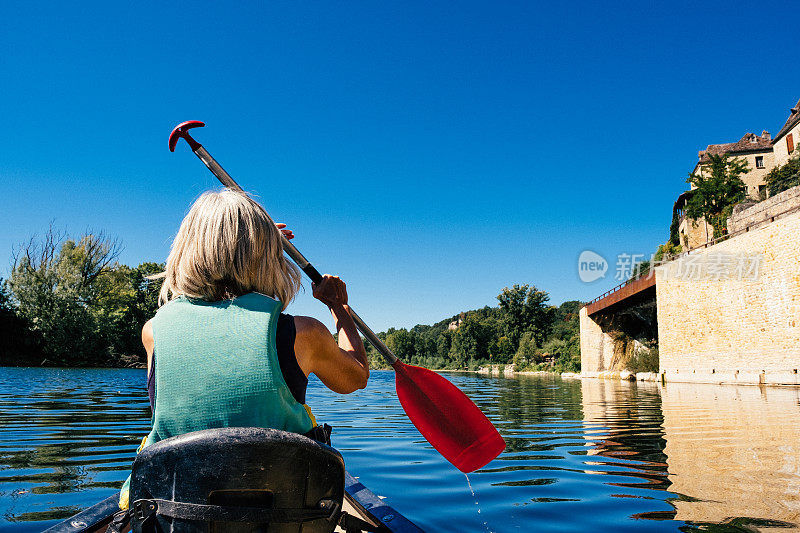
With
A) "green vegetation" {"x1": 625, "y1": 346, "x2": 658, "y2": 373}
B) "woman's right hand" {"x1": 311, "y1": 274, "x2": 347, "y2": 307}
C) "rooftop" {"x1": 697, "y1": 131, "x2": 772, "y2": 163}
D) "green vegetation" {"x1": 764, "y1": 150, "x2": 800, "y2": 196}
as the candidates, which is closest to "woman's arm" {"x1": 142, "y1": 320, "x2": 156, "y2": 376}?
"woman's right hand" {"x1": 311, "y1": 274, "x2": 347, "y2": 307}

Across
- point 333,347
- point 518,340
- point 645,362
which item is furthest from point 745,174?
point 333,347

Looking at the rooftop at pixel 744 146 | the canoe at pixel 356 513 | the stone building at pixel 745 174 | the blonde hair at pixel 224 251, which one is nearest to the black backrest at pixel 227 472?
the blonde hair at pixel 224 251

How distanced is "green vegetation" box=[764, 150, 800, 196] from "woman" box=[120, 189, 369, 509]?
110 feet

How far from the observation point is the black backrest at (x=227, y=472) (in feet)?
3.44

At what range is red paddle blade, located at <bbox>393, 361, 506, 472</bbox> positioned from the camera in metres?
2.80

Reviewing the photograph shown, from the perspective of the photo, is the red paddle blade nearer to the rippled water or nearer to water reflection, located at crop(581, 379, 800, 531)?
the rippled water

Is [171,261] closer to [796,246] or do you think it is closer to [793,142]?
[796,246]

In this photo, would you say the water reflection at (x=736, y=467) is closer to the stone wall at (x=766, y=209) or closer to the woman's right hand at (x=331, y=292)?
the woman's right hand at (x=331, y=292)

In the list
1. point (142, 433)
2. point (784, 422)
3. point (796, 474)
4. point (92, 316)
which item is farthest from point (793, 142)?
point (92, 316)

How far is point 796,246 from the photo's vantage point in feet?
50.3

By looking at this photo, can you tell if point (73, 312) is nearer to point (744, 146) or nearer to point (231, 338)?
point (231, 338)

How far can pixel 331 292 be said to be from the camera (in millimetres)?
1897

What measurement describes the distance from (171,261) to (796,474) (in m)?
4.28

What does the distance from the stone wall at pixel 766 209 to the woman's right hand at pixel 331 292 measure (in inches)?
890
